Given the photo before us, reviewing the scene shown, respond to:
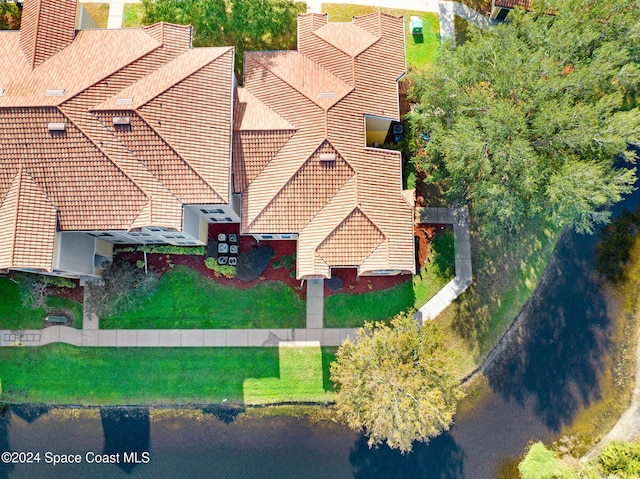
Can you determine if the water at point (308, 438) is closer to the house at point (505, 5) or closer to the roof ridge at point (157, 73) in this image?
the roof ridge at point (157, 73)

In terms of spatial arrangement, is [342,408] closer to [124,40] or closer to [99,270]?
[99,270]

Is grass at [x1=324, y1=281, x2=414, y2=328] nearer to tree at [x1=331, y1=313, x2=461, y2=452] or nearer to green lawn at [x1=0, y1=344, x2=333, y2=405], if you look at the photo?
green lawn at [x1=0, y1=344, x2=333, y2=405]

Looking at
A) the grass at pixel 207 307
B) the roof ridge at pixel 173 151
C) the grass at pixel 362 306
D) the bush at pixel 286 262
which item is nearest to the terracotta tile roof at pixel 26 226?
the roof ridge at pixel 173 151

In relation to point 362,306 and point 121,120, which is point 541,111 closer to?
point 362,306

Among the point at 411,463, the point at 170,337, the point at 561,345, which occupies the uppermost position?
the point at 170,337

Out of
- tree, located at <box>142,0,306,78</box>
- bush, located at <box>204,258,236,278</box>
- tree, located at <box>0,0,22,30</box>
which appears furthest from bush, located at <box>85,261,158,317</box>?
tree, located at <box>0,0,22,30</box>

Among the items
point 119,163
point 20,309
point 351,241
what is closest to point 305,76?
point 351,241
